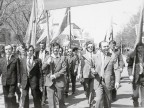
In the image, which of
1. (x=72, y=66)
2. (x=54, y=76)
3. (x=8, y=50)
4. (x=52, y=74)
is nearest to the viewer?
(x=54, y=76)

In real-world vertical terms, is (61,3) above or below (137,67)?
above

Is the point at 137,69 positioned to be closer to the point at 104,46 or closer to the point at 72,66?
the point at 104,46

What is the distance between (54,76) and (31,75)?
0.81m

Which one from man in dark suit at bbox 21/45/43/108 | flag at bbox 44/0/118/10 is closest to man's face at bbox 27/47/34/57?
man in dark suit at bbox 21/45/43/108

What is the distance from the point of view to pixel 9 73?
773 cm

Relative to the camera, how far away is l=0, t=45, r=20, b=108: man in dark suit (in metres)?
7.68

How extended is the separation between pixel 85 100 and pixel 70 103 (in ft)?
2.36

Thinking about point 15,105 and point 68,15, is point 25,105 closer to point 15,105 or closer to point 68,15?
point 15,105

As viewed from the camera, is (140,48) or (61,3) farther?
(140,48)

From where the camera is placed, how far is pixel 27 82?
7.61m

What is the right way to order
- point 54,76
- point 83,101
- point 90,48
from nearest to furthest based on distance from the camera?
point 54,76, point 90,48, point 83,101

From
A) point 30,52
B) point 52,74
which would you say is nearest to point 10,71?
point 30,52

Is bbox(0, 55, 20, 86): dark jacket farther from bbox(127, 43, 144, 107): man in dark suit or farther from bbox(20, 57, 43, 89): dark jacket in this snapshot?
bbox(127, 43, 144, 107): man in dark suit

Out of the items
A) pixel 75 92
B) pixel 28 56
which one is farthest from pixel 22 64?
pixel 75 92
